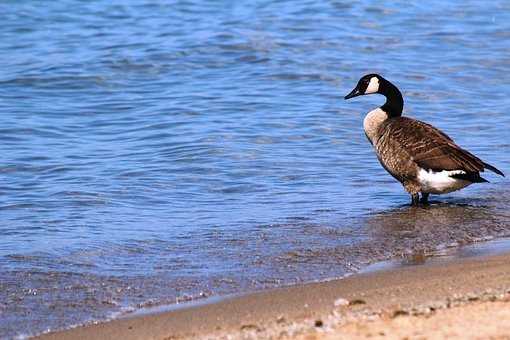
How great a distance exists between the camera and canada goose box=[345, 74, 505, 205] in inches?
339

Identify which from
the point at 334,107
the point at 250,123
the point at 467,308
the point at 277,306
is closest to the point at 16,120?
the point at 250,123

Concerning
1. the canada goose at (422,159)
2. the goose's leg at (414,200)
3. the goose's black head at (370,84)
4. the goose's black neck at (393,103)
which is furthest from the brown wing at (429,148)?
the goose's black head at (370,84)

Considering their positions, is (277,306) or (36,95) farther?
(36,95)

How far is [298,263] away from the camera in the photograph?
23.0 ft

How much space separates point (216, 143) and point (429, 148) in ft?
8.58

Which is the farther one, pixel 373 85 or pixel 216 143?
pixel 216 143

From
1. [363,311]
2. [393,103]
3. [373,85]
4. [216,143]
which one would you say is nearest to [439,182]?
[393,103]

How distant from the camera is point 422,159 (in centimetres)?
888

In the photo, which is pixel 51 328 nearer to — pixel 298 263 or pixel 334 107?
pixel 298 263

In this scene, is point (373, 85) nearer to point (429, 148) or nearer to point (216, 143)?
point (429, 148)

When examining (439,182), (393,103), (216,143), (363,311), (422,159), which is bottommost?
(216,143)

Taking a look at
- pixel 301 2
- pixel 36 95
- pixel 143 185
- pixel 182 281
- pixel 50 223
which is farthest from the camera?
pixel 301 2

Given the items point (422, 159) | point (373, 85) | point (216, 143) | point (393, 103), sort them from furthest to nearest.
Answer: point (216, 143) → point (373, 85) → point (393, 103) → point (422, 159)

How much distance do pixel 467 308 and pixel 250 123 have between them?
6626 mm
